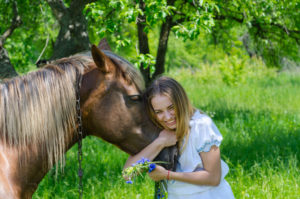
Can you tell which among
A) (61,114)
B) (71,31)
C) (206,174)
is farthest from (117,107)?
(71,31)

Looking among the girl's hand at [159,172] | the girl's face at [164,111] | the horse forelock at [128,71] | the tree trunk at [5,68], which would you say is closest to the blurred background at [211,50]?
the tree trunk at [5,68]

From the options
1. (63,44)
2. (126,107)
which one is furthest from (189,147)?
(63,44)

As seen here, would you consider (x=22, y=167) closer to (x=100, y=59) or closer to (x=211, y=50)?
(x=100, y=59)

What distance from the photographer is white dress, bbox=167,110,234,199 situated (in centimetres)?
210

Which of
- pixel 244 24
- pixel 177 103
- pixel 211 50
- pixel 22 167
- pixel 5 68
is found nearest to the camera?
pixel 22 167

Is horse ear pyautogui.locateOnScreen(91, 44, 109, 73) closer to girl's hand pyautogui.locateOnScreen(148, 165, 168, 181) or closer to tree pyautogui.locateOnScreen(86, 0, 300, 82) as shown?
girl's hand pyautogui.locateOnScreen(148, 165, 168, 181)

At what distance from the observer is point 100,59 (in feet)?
6.64

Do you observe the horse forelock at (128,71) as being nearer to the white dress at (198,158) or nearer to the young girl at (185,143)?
the young girl at (185,143)

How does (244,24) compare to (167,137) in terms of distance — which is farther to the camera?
(244,24)

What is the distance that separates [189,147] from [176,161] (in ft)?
0.48

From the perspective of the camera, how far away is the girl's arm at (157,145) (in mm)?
2086

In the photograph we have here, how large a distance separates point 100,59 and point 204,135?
0.83 meters

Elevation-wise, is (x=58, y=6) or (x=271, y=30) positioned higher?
(x=58, y=6)

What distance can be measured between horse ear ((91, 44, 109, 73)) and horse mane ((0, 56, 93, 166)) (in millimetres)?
135
